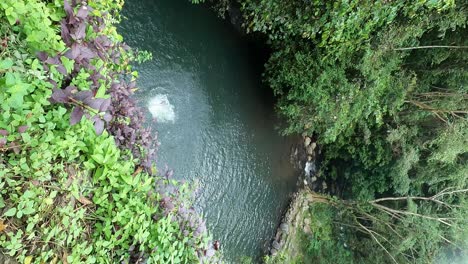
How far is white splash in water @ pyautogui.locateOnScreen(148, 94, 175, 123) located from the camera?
20.4 ft

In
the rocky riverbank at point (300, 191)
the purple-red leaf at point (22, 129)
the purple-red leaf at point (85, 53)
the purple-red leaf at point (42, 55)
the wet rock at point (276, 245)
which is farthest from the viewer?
the rocky riverbank at point (300, 191)

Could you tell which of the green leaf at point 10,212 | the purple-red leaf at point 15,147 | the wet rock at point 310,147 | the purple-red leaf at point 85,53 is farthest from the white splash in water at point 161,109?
the wet rock at point 310,147

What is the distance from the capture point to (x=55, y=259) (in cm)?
237

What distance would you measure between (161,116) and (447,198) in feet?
23.9

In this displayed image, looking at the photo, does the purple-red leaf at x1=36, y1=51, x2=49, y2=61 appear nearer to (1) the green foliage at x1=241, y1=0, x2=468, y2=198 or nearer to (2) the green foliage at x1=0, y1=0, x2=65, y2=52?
(2) the green foliage at x1=0, y1=0, x2=65, y2=52

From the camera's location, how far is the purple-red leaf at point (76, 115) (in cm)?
237

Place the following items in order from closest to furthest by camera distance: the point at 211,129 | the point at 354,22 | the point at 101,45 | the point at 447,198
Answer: the point at 101,45, the point at 354,22, the point at 211,129, the point at 447,198

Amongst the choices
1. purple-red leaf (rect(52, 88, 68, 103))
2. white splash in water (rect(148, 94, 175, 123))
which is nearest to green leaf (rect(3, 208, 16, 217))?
purple-red leaf (rect(52, 88, 68, 103))

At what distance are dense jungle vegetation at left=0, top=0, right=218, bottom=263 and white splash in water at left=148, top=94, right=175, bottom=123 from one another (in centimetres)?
304

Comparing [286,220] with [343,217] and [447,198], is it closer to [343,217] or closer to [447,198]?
[343,217]

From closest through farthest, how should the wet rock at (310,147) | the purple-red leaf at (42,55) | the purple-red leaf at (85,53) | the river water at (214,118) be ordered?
the purple-red leaf at (42,55) < the purple-red leaf at (85,53) < the river water at (214,118) < the wet rock at (310,147)

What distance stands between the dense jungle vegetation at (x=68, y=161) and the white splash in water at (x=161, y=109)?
3.04m

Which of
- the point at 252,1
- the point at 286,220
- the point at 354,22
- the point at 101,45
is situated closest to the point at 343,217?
the point at 286,220

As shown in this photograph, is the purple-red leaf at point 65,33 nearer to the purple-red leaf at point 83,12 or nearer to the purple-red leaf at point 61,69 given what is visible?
the purple-red leaf at point 83,12
